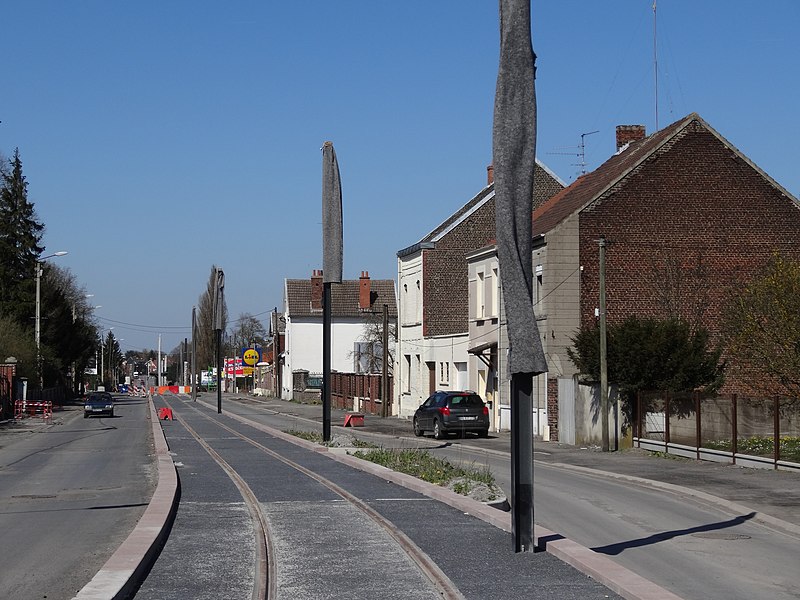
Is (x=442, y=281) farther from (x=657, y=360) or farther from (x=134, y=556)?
(x=134, y=556)

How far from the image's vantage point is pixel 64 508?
52.9ft

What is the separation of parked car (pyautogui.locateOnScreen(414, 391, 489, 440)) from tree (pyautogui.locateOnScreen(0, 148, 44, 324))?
4505 cm

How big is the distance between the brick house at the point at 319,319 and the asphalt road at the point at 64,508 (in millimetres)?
56744

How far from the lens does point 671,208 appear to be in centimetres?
3928

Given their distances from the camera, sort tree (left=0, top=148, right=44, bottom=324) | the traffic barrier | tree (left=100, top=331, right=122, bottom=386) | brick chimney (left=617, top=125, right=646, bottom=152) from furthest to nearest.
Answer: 1. tree (left=100, top=331, right=122, bottom=386)
2. tree (left=0, top=148, right=44, bottom=324)
3. brick chimney (left=617, top=125, right=646, bottom=152)
4. the traffic barrier

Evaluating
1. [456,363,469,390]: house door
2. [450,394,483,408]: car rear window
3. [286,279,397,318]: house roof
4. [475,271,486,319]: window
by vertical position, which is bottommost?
[450,394,483,408]: car rear window

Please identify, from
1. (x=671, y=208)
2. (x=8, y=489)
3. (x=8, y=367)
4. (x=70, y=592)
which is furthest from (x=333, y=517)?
(x=8, y=367)

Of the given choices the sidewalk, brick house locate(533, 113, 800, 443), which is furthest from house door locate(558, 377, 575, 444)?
brick house locate(533, 113, 800, 443)

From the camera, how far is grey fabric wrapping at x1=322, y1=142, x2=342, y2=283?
30422 millimetres

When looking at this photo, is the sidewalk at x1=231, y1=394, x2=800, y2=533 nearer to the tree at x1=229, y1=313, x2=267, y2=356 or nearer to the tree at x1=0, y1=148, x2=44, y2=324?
the tree at x1=0, y1=148, x2=44, y2=324

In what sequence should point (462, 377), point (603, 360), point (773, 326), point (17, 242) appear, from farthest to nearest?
point (17, 242) → point (462, 377) → point (773, 326) → point (603, 360)

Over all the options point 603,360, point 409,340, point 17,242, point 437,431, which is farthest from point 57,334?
point 603,360

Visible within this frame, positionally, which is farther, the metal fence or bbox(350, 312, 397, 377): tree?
bbox(350, 312, 397, 377): tree

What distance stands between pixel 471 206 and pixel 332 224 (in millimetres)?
26949
